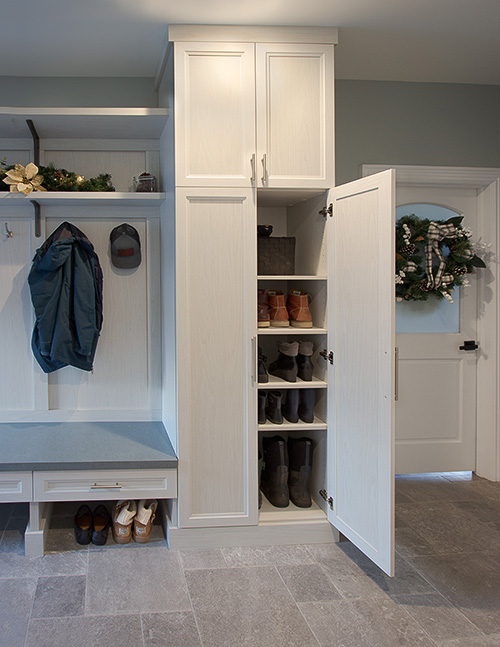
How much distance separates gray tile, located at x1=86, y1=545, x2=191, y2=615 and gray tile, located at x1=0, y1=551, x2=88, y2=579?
6 centimetres

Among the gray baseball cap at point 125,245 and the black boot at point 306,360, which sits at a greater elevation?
the gray baseball cap at point 125,245

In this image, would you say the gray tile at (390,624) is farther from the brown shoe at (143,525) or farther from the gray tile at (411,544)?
the brown shoe at (143,525)

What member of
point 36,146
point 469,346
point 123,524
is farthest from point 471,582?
point 36,146

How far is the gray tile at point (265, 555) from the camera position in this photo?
2.60m

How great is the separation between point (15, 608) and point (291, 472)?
1.40 m

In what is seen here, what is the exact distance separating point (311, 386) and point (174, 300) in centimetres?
81

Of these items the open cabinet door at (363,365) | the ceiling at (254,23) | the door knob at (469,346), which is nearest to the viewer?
the open cabinet door at (363,365)

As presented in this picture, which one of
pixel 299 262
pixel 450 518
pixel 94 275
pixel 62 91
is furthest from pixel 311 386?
pixel 62 91

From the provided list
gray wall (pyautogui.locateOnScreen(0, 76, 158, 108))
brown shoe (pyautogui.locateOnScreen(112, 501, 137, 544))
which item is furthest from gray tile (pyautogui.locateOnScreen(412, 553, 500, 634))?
gray wall (pyautogui.locateOnScreen(0, 76, 158, 108))

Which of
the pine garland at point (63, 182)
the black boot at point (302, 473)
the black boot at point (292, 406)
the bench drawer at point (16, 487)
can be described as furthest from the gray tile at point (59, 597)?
the pine garland at point (63, 182)

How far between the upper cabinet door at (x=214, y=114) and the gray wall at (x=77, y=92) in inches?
28.4

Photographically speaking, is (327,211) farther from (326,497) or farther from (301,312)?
(326,497)

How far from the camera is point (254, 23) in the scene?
2631 millimetres

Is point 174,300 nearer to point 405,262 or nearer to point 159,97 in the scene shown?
point 159,97
